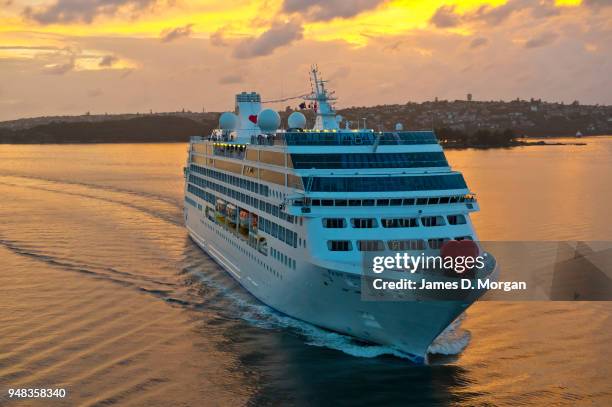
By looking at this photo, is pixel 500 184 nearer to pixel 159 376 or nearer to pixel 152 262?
pixel 152 262

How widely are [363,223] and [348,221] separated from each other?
1.77ft

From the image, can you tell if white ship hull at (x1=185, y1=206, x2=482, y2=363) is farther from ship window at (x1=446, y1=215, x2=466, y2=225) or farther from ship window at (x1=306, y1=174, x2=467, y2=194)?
ship window at (x1=446, y1=215, x2=466, y2=225)

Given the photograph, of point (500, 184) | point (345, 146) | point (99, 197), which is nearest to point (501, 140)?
point (500, 184)

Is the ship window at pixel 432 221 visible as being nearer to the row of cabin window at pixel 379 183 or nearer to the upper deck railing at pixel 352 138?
the row of cabin window at pixel 379 183

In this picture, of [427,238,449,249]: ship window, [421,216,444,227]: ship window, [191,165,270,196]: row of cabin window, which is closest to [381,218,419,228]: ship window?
[421,216,444,227]: ship window

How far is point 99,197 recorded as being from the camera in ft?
227

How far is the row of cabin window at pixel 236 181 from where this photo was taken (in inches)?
1188

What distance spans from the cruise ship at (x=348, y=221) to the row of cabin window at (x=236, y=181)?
0.15 m

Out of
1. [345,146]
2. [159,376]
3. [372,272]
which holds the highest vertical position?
[345,146]

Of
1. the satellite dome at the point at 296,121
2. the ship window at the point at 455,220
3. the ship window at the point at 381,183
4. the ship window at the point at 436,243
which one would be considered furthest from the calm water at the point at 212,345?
the satellite dome at the point at 296,121

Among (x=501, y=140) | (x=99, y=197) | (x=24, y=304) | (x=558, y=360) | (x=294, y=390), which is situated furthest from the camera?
(x=501, y=140)

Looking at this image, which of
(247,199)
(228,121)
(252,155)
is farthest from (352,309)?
(228,121)

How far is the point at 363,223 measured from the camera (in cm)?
2422

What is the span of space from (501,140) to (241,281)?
167 metres
